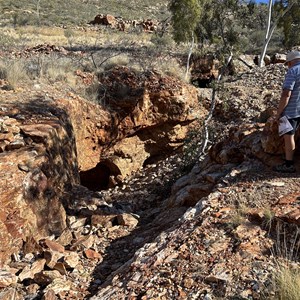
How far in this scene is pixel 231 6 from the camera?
422 inches

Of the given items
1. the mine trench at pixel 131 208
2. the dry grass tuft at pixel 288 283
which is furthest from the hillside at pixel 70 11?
the dry grass tuft at pixel 288 283

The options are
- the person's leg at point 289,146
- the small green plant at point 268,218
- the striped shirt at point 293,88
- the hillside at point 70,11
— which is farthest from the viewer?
the hillside at point 70,11

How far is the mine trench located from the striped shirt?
207cm

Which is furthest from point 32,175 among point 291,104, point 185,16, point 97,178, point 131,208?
point 185,16

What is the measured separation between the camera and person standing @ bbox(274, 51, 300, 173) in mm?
4156

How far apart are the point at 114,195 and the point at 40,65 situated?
397cm

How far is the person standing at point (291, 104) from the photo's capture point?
4.16 meters

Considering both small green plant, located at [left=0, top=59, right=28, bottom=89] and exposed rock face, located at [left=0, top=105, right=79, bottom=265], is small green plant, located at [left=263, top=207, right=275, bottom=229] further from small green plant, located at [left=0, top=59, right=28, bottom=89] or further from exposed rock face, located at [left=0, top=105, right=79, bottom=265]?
small green plant, located at [left=0, top=59, right=28, bottom=89]

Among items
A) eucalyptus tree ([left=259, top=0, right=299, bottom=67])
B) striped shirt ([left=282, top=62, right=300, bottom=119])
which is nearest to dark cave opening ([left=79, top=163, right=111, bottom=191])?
striped shirt ([left=282, top=62, right=300, bottom=119])

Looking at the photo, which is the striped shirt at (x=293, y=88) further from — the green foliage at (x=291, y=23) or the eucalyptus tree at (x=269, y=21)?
the green foliage at (x=291, y=23)

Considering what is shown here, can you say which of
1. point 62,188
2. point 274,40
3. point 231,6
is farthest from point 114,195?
point 274,40

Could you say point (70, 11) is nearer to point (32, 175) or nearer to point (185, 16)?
point (185, 16)

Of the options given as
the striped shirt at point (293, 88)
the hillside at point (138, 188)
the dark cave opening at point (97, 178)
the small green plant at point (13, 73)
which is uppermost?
the small green plant at point (13, 73)

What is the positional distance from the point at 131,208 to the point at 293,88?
3.58 m
